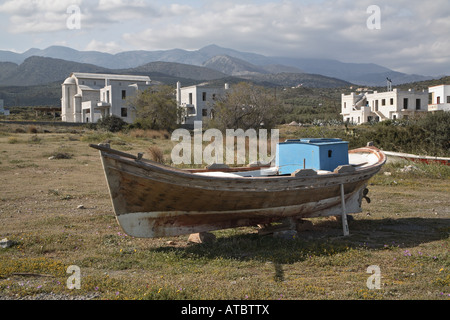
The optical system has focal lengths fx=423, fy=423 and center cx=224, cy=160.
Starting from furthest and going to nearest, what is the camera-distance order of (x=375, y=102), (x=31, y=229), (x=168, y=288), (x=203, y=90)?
1. (x=375, y=102)
2. (x=203, y=90)
3. (x=31, y=229)
4. (x=168, y=288)

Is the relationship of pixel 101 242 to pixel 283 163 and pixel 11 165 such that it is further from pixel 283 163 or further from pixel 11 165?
pixel 11 165

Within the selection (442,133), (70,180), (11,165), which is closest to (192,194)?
(70,180)

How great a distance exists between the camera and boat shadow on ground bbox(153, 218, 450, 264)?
255 inches

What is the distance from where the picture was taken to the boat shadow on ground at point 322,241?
21.2 feet

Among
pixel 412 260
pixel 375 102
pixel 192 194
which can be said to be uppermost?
pixel 375 102

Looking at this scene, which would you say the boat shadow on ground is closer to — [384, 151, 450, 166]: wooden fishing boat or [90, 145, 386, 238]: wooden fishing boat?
[90, 145, 386, 238]: wooden fishing boat

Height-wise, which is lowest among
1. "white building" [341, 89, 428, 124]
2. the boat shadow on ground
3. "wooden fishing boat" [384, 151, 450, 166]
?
the boat shadow on ground

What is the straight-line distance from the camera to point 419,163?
17.0m

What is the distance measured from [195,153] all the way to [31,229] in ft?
42.1

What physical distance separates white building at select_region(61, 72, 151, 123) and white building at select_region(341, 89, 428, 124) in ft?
103

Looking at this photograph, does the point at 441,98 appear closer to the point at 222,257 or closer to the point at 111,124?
the point at 111,124

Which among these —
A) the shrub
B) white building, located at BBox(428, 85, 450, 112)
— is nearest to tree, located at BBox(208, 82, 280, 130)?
the shrub

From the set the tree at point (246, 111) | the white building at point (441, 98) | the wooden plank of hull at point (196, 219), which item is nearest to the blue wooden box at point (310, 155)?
the wooden plank of hull at point (196, 219)
